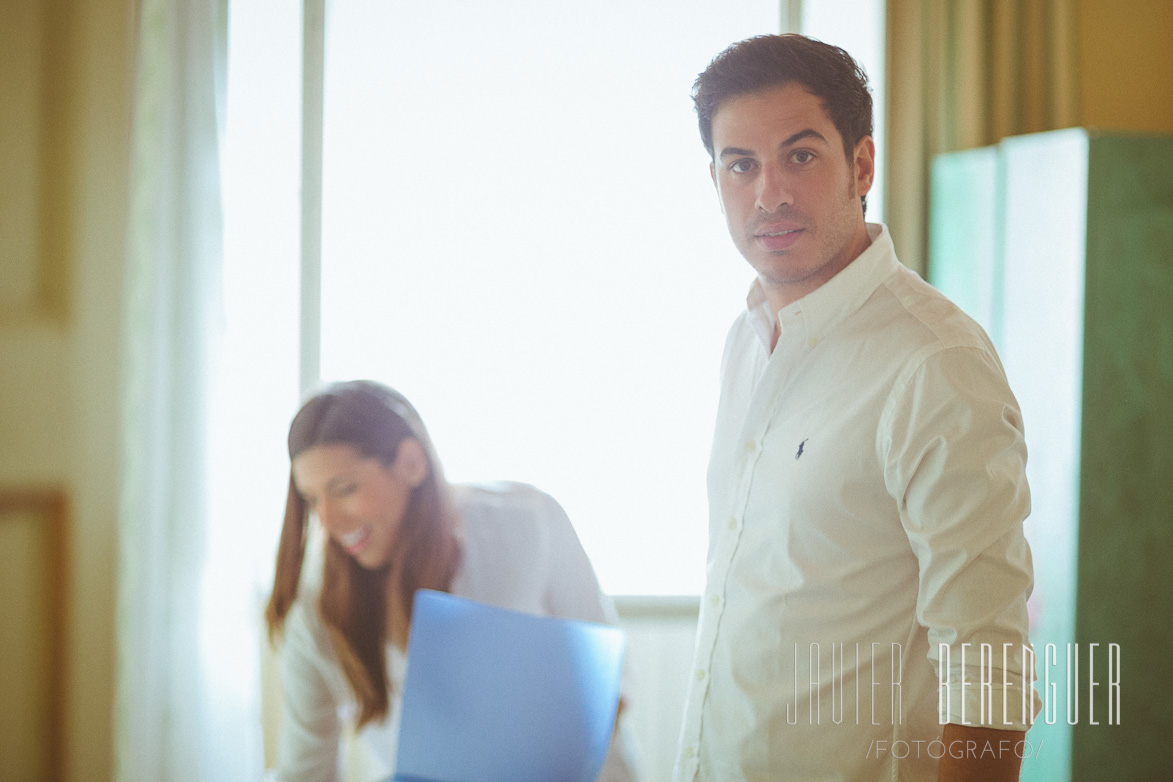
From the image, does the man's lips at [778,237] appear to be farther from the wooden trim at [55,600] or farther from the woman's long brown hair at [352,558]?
the wooden trim at [55,600]

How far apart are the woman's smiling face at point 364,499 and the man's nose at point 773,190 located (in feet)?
2.10

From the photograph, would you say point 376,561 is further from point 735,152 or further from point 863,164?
point 863,164

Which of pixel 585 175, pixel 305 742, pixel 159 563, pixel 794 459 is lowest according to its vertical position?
pixel 305 742

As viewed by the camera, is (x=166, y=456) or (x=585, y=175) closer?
(x=166, y=456)

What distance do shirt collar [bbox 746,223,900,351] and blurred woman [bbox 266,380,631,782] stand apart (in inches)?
19.9

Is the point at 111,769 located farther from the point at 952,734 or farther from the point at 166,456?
the point at 952,734

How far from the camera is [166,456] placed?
1931 millimetres

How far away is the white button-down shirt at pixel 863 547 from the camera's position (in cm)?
93

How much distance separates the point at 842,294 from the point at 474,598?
0.69 m

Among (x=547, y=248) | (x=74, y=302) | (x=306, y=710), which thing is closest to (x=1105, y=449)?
(x=547, y=248)

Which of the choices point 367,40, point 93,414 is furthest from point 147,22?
point 93,414

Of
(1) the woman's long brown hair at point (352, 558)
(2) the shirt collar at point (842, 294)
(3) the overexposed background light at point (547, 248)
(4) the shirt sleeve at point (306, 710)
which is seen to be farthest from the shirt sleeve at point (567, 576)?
(3) the overexposed background light at point (547, 248)

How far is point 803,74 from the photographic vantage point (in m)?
1.18

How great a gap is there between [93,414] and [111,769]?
0.76 m
